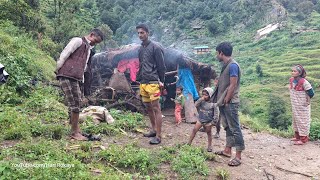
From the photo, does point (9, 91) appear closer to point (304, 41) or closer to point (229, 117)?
point (229, 117)

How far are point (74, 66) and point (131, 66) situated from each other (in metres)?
5.24

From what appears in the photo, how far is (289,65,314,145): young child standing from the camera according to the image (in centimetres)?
714

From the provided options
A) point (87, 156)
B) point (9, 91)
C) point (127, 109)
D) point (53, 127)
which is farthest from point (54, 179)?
point (127, 109)

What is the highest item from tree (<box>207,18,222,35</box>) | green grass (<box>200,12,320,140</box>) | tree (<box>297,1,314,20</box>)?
tree (<box>297,1,314,20</box>)

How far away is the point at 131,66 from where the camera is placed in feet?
32.7

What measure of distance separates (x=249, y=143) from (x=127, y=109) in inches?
139

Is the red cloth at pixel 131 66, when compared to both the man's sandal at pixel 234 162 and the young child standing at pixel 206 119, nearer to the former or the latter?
the young child standing at pixel 206 119

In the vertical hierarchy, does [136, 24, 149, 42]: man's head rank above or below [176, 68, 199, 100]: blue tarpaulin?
above

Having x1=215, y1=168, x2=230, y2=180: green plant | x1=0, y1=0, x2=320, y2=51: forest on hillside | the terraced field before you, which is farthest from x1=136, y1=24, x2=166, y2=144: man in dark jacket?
x1=0, y1=0, x2=320, y2=51: forest on hillside

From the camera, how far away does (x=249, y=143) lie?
7336 mm

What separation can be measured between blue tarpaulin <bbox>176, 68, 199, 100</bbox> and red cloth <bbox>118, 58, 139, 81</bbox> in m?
1.32

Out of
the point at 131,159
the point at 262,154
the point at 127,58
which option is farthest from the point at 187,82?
the point at 131,159

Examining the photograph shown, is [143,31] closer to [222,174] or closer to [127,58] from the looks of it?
[222,174]

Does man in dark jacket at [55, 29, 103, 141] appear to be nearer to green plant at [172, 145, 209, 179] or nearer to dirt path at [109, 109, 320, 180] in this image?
dirt path at [109, 109, 320, 180]
